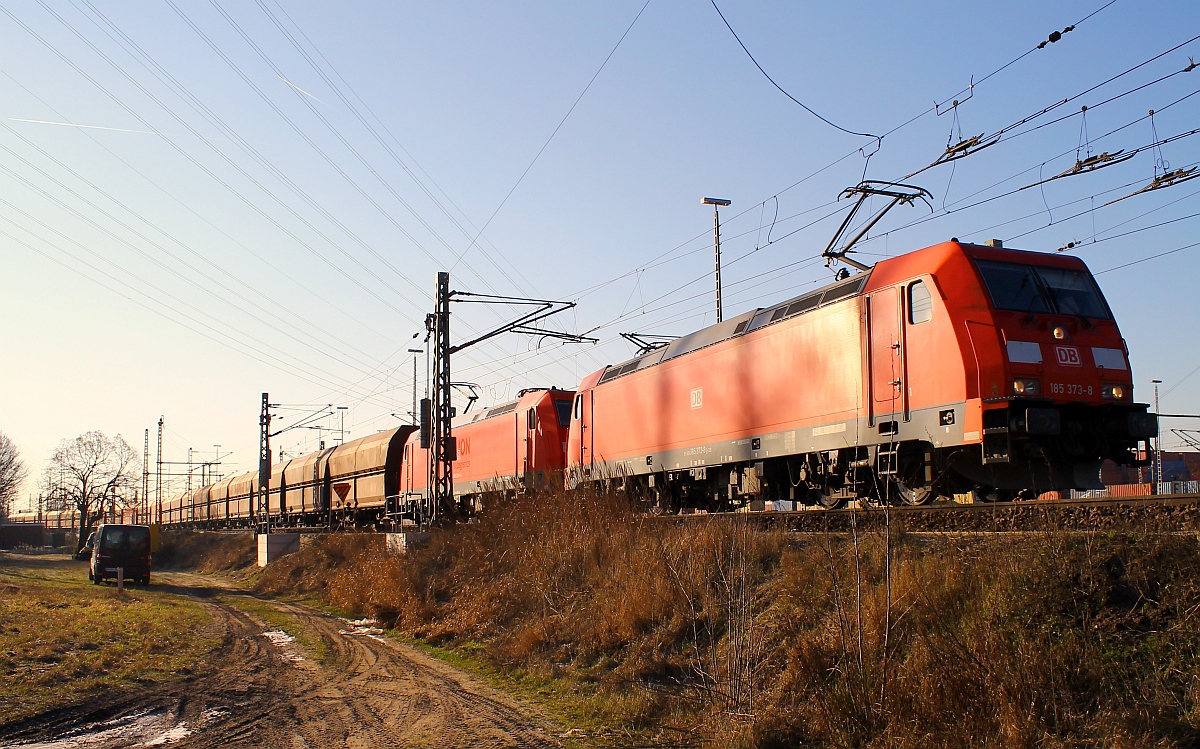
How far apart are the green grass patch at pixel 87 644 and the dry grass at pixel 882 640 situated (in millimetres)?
4234

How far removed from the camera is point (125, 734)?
7957mm

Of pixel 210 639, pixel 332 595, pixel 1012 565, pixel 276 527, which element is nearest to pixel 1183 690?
pixel 1012 565

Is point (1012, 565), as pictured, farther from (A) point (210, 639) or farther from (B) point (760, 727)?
(A) point (210, 639)

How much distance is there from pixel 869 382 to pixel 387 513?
78.5 feet

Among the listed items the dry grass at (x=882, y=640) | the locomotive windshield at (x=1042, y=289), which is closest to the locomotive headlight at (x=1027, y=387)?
the locomotive windshield at (x=1042, y=289)

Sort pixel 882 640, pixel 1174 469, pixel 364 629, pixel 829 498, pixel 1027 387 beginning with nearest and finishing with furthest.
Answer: pixel 882 640 → pixel 1027 387 → pixel 829 498 → pixel 364 629 → pixel 1174 469

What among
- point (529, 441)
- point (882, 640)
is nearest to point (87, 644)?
point (882, 640)

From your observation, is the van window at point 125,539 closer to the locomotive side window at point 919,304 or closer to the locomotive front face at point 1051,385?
the locomotive side window at point 919,304

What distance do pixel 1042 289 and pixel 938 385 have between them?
2.19 m

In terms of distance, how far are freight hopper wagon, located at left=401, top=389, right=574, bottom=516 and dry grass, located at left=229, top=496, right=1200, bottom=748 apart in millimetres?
12323

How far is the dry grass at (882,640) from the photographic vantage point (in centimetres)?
564

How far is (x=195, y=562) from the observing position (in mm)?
38969

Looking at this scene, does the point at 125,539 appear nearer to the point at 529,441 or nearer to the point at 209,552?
the point at 529,441

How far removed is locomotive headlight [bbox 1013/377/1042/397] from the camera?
11.3 m
